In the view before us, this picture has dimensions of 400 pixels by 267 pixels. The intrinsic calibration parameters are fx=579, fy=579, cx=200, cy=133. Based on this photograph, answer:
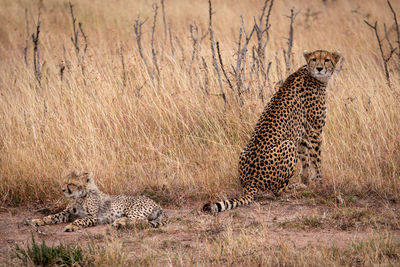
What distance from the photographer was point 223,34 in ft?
34.8

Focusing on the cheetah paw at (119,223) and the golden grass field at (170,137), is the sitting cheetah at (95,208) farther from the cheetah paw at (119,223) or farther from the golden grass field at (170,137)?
the golden grass field at (170,137)

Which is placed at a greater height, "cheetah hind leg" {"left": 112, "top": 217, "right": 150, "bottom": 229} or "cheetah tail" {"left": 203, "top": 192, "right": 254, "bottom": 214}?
"cheetah tail" {"left": 203, "top": 192, "right": 254, "bottom": 214}

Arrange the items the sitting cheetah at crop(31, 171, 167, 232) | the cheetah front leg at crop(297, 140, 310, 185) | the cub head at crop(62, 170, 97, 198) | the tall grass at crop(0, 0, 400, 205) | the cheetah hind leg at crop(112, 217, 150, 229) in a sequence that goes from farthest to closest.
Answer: the cheetah front leg at crop(297, 140, 310, 185)
the tall grass at crop(0, 0, 400, 205)
the cub head at crop(62, 170, 97, 198)
the sitting cheetah at crop(31, 171, 167, 232)
the cheetah hind leg at crop(112, 217, 150, 229)

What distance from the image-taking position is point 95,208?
4281 millimetres

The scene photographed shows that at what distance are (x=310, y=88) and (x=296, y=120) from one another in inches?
12.8

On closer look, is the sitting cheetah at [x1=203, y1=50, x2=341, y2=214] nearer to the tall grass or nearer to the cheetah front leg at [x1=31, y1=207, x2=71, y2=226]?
the tall grass

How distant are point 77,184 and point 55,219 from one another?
1.00 ft

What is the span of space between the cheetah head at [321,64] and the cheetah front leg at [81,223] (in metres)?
2.20

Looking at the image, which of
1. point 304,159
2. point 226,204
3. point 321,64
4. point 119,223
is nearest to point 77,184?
point 119,223

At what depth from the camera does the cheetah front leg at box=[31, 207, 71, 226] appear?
421cm

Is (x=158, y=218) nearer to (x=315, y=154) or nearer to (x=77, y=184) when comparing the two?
(x=77, y=184)

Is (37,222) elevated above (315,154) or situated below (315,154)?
below

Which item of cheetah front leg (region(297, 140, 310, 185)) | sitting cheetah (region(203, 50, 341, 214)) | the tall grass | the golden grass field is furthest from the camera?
cheetah front leg (region(297, 140, 310, 185))

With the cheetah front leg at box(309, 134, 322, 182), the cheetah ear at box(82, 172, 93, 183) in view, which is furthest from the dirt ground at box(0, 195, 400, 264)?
the cheetah front leg at box(309, 134, 322, 182)
